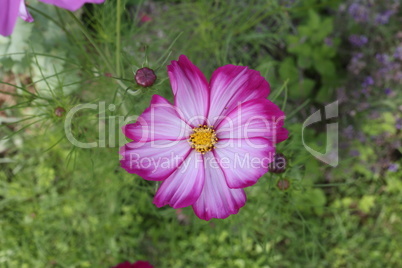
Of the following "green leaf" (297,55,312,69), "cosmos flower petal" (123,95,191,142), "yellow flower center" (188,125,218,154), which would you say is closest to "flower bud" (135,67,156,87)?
"cosmos flower petal" (123,95,191,142)

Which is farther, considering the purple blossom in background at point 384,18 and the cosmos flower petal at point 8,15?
the purple blossom in background at point 384,18

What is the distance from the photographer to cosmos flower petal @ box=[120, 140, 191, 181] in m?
0.69

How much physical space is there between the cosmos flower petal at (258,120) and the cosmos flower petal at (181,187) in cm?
12

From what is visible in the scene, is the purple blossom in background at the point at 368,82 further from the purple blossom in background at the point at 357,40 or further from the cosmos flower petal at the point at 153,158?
the cosmos flower petal at the point at 153,158

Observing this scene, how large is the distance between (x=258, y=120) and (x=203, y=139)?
0.13 m

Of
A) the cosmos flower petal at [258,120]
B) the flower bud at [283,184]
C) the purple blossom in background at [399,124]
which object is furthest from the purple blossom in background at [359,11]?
the cosmos flower petal at [258,120]

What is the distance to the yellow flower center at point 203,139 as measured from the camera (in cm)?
77

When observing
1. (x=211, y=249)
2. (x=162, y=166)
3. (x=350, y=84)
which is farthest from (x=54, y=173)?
(x=350, y=84)

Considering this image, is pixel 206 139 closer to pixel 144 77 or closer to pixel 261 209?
pixel 144 77

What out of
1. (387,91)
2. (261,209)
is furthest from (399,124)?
(261,209)

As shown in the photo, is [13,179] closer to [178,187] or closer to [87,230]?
[87,230]

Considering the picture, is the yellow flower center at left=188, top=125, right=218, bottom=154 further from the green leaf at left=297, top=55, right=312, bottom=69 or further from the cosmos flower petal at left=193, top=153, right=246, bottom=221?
the green leaf at left=297, top=55, right=312, bottom=69

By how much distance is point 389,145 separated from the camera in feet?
5.41

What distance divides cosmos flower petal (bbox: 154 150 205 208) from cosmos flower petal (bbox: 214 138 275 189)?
57mm
